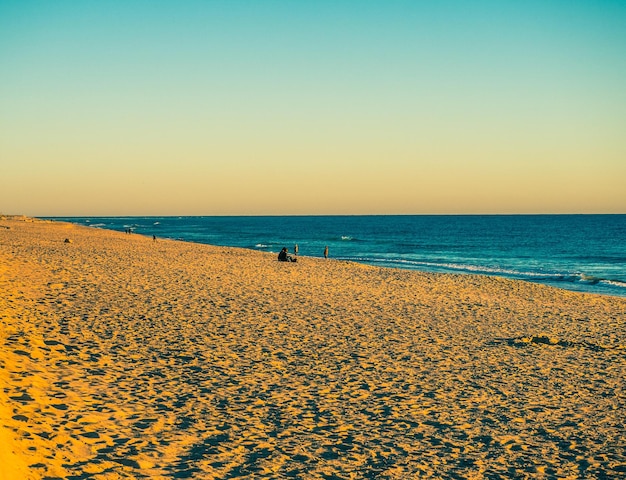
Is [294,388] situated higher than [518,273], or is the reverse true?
[294,388]

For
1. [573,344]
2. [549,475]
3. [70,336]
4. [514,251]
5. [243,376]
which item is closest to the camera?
[549,475]

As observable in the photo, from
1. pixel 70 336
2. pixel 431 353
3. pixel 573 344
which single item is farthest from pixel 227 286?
pixel 573 344

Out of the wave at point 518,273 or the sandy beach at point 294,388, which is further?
the wave at point 518,273

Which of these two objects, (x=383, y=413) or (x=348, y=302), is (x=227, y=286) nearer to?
(x=348, y=302)

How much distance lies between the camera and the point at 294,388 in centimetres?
926

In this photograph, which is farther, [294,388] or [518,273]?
[518,273]

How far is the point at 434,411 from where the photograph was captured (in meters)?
8.32

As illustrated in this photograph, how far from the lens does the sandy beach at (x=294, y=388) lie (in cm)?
643

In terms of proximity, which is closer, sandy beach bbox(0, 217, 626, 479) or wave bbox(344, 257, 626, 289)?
sandy beach bbox(0, 217, 626, 479)

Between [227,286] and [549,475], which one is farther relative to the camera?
[227,286]

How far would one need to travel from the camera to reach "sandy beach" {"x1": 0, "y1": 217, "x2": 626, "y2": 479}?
21.1ft

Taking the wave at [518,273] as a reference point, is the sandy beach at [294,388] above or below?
above

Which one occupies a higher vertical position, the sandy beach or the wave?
the sandy beach

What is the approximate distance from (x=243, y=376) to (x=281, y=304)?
7.81 m
